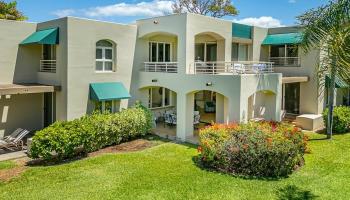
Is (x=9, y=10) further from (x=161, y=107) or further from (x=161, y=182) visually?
(x=161, y=182)

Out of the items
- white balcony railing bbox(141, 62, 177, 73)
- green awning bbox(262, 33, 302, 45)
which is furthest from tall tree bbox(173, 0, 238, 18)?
white balcony railing bbox(141, 62, 177, 73)

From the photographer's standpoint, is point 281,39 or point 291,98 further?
point 291,98

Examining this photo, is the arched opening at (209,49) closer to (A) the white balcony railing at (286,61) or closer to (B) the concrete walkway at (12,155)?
(A) the white balcony railing at (286,61)

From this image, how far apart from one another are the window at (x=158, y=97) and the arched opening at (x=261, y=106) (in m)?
7.23

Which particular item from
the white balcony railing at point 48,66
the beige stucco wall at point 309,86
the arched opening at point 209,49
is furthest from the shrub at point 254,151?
the beige stucco wall at point 309,86

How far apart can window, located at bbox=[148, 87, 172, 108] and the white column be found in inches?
195

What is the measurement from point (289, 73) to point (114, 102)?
54.2 feet

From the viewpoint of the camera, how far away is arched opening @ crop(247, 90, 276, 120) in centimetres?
2344

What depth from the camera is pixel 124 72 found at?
Answer: 23.4 metres

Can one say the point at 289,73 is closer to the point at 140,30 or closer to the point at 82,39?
the point at 140,30

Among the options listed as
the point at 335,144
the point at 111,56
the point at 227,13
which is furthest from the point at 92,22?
the point at 227,13

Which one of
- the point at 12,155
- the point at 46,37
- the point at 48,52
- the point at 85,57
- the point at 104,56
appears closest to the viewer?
the point at 12,155

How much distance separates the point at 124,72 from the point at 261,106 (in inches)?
509

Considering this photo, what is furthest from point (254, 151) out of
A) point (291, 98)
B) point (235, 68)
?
point (291, 98)
